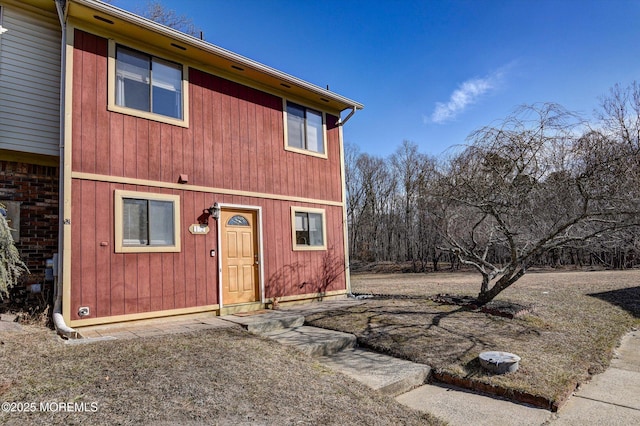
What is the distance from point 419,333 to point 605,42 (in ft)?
25.7

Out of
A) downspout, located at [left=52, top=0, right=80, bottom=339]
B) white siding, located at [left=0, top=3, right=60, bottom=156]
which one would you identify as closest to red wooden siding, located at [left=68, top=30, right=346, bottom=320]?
downspout, located at [left=52, top=0, right=80, bottom=339]

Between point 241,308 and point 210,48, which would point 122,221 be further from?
point 210,48

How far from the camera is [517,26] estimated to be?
332 inches

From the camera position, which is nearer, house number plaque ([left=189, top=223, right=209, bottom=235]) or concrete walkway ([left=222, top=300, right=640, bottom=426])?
concrete walkway ([left=222, top=300, right=640, bottom=426])

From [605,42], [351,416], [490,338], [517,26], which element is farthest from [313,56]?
[351,416]

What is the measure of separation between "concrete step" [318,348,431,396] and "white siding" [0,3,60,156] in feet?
18.2

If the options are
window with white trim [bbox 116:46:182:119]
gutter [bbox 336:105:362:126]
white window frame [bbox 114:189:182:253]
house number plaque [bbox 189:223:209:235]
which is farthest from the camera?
gutter [bbox 336:105:362:126]

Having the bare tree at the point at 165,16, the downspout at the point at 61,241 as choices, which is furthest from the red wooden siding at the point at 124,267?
the bare tree at the point at 165,16

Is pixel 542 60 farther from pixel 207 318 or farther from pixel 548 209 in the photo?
pixel 207 318

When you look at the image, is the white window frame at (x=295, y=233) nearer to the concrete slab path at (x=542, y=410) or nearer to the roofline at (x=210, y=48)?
the roofline at (x=210, y=48)

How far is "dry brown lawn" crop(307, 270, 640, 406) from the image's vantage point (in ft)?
14.1

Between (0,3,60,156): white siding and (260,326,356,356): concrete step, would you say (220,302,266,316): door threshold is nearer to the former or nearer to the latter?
(260,326,356,356): concrete step

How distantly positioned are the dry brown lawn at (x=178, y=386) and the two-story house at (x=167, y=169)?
1621mm

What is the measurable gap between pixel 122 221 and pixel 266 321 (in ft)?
8.85
